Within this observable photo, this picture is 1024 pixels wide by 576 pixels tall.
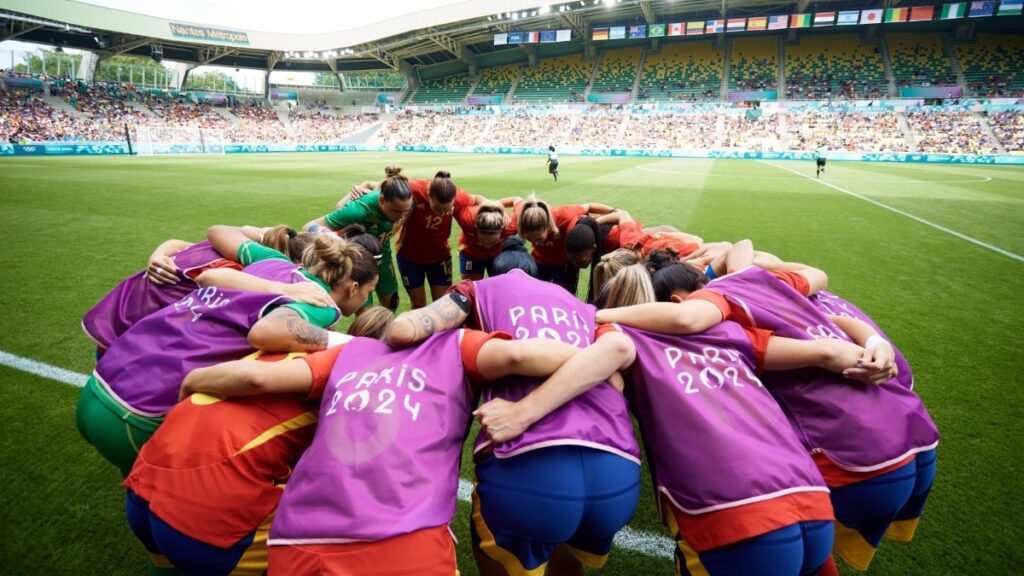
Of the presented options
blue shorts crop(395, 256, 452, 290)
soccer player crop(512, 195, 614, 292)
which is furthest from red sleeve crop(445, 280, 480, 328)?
blue shorts crop(395, 256, 452, 290)

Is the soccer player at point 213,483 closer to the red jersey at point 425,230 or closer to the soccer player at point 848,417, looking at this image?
the soccer player at point 848,417

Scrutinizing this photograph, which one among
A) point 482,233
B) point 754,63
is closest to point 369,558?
point 482,233

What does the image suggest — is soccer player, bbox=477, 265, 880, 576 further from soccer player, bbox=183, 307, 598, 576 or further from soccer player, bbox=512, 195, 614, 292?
soccer player, bbox=512, 195, 614, 292

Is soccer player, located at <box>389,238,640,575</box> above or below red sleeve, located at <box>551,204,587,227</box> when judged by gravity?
below

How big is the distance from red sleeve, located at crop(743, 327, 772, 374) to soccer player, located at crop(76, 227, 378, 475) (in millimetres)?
2028

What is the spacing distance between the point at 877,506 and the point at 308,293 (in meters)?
2.87

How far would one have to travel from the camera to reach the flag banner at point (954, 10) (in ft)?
127

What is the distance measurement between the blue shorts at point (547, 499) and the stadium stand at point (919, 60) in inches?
2242

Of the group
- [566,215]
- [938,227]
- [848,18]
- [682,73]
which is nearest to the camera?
[566,215]

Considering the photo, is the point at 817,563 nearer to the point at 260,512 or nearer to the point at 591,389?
the point at 591,389

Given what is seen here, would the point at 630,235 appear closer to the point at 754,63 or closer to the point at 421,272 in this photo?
the point at 421,272

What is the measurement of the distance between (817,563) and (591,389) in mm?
1089

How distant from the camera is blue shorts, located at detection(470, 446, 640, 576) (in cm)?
167

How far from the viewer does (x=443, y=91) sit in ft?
202
